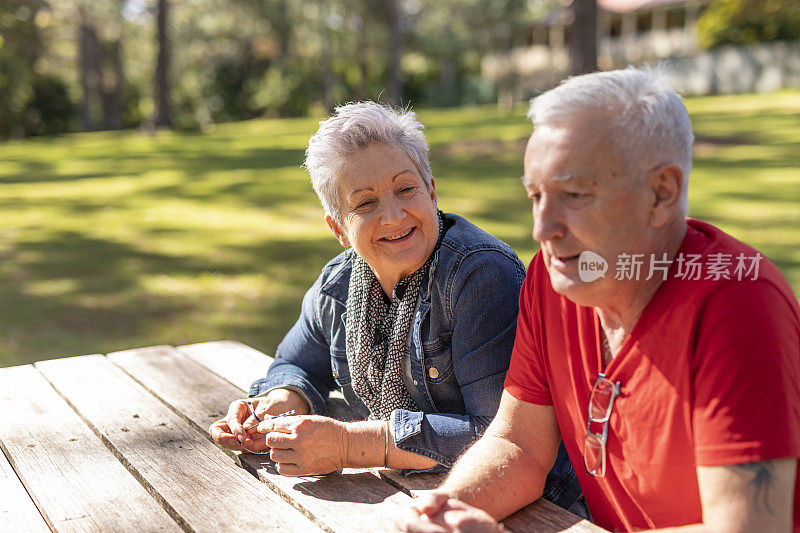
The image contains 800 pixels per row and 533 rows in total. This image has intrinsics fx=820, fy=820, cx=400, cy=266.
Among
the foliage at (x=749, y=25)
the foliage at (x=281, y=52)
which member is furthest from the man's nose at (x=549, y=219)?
the foliage at (x=281, y=52)

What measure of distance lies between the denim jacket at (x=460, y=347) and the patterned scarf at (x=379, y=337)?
28mm

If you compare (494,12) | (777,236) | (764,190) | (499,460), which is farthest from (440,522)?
(494,12)

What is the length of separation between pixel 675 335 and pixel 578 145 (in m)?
0.38

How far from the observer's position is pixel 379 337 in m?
2.29

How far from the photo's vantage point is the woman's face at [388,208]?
216 cm

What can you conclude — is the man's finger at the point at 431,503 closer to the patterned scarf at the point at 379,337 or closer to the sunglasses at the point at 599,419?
the sunglasses at the point at 599,419

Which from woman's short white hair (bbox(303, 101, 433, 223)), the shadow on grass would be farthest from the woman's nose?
the shadow on grass

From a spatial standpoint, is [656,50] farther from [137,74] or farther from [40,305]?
[40,305]

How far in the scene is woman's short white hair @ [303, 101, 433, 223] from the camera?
2146mm

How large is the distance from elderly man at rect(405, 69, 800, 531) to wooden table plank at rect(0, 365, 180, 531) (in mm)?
685

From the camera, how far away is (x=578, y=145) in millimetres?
1423

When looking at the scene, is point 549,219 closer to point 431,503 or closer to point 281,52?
point 431,503

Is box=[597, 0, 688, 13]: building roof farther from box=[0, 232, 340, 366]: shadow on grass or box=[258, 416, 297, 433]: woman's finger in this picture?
box=[258, 416, 297, 433]: woman's finger

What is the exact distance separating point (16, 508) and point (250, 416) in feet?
2.10
